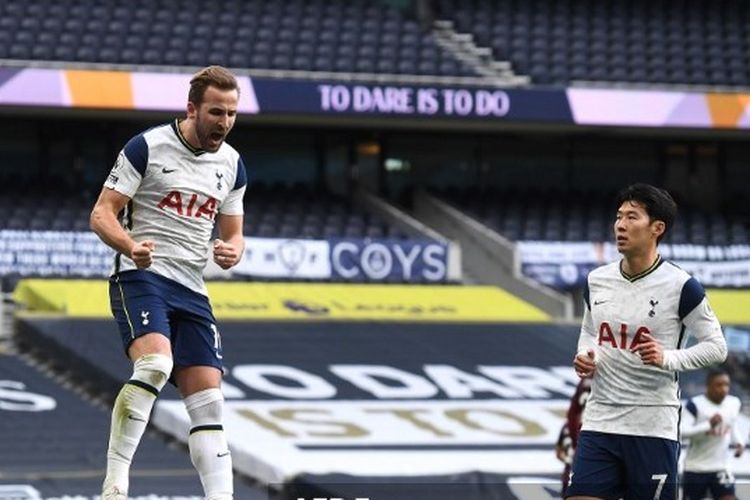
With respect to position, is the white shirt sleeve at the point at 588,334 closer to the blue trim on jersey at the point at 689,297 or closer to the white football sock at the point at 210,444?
the blue trim on jersey at the point at 689,297

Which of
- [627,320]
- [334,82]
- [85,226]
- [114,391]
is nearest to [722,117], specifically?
[334,82]

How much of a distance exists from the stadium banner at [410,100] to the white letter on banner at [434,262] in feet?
7.48

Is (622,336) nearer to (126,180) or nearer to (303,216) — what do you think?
(126,180)

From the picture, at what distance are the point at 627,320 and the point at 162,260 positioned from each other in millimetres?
2065

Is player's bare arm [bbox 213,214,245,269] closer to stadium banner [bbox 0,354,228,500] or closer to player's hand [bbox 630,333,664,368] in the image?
player's hand [bbox 630,333,664,368]

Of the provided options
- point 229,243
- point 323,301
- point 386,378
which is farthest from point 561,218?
point 229,243

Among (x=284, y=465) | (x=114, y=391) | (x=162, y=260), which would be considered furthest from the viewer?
(x=114, y=391)

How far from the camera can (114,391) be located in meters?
20.9

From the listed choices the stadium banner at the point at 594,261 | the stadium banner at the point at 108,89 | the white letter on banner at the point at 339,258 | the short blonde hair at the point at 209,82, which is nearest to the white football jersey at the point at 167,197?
the short blonde hair at the point at 209,82

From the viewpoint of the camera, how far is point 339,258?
2697cm

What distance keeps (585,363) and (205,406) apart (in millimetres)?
1686

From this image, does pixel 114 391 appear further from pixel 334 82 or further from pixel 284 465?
pixel 334 82

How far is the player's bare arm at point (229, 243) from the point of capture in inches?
308

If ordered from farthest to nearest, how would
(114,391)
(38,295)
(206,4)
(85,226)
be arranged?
(206,4), (85,226), (38,295), (114,391)
